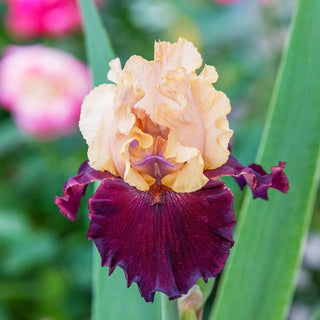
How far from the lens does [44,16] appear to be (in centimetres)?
120

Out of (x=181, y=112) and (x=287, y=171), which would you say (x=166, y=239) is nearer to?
(x=181, y=112)

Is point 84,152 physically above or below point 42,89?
below

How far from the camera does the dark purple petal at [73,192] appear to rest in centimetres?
41

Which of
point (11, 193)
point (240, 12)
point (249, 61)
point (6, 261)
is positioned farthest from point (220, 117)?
point (240, 12)

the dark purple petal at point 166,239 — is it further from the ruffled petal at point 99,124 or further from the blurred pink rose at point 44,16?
the blurred pink rose at point 44,16

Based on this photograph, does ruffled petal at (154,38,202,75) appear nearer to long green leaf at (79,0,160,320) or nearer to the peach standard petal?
the peach standard petal

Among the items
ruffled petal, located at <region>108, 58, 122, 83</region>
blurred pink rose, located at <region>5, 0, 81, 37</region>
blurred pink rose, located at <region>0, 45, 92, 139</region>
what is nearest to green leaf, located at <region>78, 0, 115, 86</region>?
ruffled petal, located at <region>108, 58, 122, 83</region>

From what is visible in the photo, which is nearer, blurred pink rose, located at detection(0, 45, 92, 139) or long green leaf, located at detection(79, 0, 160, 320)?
long green leaf, located at detection(79, 0, 160, 320)

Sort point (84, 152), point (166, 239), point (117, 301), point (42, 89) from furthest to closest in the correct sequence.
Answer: point (84, 152), point (42, 89), point (117, 301), point (166, 239)

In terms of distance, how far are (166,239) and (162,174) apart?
0.06 meters

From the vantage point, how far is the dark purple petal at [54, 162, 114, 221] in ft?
1.35

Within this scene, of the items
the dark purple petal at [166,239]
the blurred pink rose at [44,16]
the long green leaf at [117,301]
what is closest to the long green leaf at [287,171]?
the long green leaf at [117,301]

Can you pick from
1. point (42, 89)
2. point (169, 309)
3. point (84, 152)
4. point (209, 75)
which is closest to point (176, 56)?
point (209, 75)

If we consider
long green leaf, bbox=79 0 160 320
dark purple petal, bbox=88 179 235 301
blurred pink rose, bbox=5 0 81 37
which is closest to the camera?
dark purple petal, bbox=88 179 235 301
